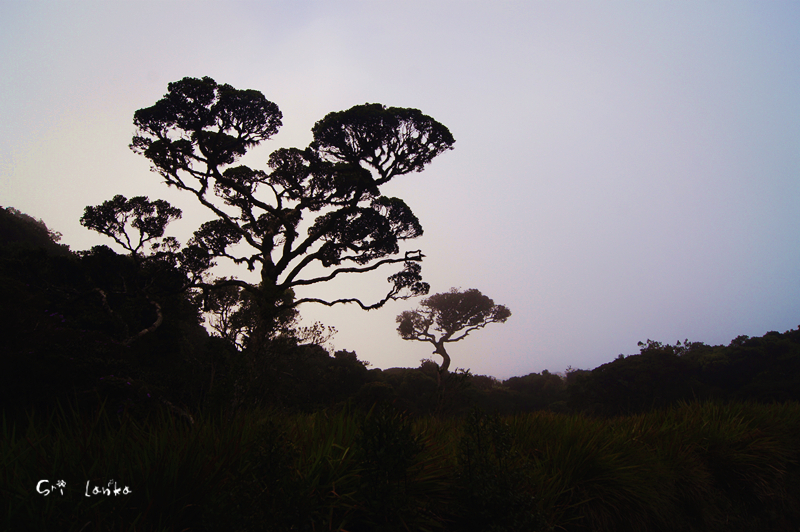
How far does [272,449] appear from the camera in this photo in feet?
7.40

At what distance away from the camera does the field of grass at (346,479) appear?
6.91 feet

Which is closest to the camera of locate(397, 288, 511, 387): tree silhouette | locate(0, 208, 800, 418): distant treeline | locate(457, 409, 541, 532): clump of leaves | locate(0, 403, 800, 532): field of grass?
locate(0, 403, 800, 532): field of grass

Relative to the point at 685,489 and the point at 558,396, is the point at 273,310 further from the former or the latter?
the point at 558,396

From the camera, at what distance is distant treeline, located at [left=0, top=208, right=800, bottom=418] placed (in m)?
6.52

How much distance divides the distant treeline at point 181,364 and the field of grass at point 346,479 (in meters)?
0.53

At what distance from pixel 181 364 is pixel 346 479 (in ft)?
58.6

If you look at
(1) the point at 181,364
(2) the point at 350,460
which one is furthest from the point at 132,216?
(2) the point at 350,460

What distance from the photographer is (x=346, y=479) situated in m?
2.80

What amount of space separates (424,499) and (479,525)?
0.47 metres

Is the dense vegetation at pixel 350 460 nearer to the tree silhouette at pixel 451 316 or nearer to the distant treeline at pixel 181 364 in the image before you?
the distant treeline at pixel 181 364

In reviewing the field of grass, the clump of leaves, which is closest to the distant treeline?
the clump of leaves

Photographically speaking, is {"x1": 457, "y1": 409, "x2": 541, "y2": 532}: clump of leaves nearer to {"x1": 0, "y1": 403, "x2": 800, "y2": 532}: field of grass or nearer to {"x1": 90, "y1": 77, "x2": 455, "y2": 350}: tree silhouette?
{"x1": 0, "y1": 403, "x2": 800, "y2": 532}: field of grass

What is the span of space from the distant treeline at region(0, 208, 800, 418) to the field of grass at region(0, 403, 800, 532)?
20.8 inches

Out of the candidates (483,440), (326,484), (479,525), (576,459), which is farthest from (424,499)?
(576,459)
